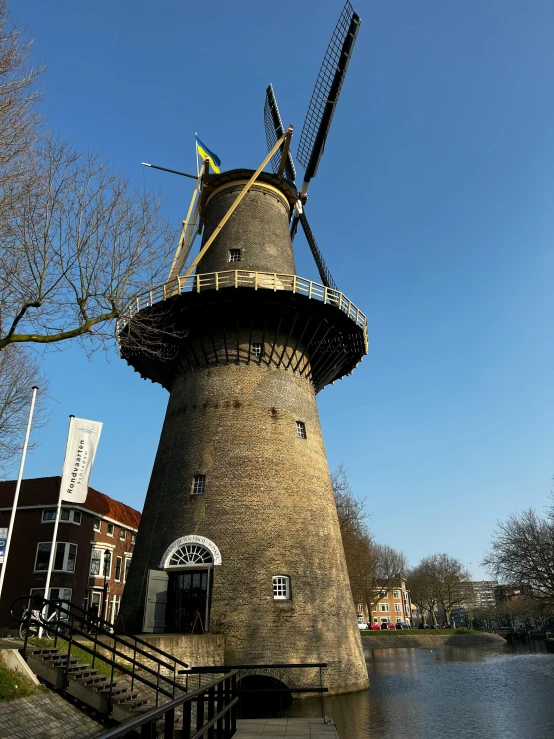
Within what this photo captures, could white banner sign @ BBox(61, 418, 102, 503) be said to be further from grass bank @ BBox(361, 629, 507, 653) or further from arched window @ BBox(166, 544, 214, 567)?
grass bank @ BBox(361, 629, 507, 653)

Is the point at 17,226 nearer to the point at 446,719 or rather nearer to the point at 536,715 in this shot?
the point at 446,719

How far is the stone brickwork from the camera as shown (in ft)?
51.9

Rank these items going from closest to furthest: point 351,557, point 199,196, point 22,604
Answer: point 199,196, point 22,604, point 351,557

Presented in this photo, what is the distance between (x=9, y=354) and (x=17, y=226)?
11879 millimetres

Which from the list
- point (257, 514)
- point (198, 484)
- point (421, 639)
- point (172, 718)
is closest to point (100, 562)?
point (198, 484)

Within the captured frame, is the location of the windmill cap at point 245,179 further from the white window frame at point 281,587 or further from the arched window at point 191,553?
the white window frame at point 281,587

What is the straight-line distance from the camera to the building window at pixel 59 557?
29.5 metres

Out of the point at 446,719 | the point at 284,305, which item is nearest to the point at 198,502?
the point at 284,305

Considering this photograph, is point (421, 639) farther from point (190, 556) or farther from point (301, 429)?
point (190, 556)

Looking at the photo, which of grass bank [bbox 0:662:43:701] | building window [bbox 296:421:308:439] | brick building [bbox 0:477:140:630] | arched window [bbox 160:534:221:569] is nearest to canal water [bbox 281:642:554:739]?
arched window [bbox 160:534:221:569]

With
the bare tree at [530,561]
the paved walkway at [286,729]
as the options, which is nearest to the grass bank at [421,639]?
the bare tree at [530,561]

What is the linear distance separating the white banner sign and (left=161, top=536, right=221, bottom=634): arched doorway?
3.79 meters

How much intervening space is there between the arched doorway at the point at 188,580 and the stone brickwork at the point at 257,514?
0.94ft

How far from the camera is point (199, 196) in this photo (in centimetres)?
2512
